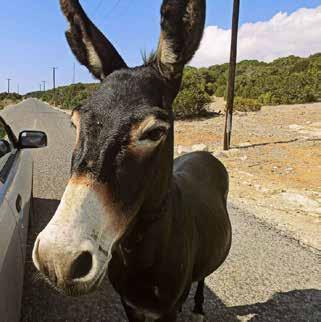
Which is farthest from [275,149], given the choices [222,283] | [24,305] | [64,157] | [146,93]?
[146,93]

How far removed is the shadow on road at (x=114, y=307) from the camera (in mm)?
3555

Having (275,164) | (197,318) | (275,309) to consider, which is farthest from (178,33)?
(275,164)

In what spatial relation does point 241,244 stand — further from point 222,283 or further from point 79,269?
point 79,269

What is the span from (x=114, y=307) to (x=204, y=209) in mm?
1454

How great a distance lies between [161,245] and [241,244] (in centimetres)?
Result: 343

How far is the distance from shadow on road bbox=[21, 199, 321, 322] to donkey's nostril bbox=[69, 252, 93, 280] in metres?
2.28

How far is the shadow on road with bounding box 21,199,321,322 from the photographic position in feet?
11.7

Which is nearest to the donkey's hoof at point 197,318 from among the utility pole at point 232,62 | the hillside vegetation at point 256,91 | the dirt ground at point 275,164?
the dirt ground at point 275,164

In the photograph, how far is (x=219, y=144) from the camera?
13.9m

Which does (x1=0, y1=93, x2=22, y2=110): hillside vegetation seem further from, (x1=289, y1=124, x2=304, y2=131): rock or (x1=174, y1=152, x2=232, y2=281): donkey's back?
(x1=174, y1=152, x2=232, y2=281): donkey's back

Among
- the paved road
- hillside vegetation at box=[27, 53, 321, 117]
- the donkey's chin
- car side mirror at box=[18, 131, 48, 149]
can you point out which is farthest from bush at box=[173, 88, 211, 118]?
the donkey's chin

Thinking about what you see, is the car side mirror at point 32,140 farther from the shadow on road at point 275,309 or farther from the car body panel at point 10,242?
the shadow on road at point 275,309

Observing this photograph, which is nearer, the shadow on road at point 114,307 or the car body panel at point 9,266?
the car body panel at point 9,266

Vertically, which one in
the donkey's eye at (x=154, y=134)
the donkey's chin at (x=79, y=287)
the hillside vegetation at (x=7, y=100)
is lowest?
the donkey's chin at (x=79, y=287)
